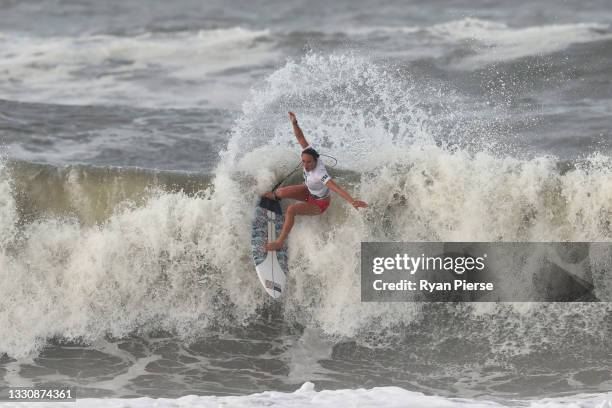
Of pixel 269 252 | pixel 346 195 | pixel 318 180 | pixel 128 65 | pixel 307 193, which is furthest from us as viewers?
pixel 128 65

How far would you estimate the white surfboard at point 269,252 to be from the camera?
10609 millimetres

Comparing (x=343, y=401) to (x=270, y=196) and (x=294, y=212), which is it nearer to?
(x=294, y=212)

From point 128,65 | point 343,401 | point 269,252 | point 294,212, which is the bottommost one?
point 343,401

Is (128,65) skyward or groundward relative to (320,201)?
skyward

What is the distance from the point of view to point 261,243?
10.7 meters

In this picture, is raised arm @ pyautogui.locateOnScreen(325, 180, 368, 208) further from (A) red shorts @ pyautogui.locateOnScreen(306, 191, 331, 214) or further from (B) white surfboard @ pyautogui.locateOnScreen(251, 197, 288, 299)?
(B) white surfboard @ pyautogui.locateOnScreen(251, 197, 288, 299)

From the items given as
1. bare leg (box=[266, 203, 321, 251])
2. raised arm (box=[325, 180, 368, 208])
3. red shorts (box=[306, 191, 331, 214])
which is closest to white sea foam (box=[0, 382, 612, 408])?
raised arm (box=[325, 180, 368, 208])

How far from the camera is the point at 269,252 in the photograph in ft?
35.1

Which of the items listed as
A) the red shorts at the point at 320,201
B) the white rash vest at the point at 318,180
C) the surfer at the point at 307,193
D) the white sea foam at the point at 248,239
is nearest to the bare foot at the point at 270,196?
the surfer at the point at 307,193

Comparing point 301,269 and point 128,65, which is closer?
point 301,269

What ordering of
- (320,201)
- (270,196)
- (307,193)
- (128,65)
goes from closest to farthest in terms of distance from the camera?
(320,201) → (307,193) → (270,196) → (128,65)

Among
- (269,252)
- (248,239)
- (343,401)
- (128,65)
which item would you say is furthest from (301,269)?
(128,65)

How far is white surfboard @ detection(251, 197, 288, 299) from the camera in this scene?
10.6 meters

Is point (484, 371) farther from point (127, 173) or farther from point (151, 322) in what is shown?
point (127, 173)
